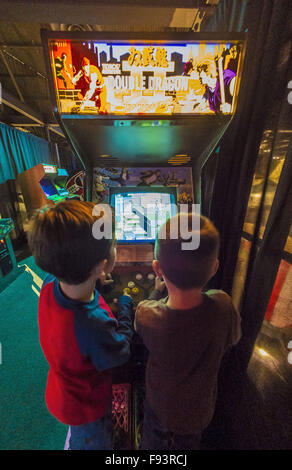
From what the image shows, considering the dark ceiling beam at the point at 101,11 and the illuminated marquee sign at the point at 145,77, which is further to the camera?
the dark ceiling beam at the point at 101,11

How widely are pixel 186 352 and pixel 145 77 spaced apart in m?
1.39

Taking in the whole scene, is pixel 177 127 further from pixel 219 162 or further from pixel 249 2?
pixel 249 2

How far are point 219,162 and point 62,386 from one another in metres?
1.79

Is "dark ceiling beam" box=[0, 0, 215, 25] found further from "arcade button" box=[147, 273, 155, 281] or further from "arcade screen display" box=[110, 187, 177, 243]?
"arcade button" box=[147, 273, 155, 281]

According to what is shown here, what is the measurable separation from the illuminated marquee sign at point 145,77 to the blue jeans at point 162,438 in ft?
5.44

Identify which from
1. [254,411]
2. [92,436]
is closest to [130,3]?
[92,436]

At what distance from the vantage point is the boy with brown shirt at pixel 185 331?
0.78 metres

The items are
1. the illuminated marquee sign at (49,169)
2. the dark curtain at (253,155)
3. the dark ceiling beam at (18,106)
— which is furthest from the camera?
the illuminated marquee sign at (49,169)

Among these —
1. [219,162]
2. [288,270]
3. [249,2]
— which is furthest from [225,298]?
[249,2]

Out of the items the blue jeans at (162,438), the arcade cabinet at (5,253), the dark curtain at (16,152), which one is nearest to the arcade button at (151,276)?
the blue jeans at (162,438)

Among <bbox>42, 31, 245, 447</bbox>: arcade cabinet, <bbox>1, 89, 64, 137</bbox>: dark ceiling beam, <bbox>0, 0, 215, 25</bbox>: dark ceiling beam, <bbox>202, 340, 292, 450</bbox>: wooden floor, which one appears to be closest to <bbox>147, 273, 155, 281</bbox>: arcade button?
<bbox>42, 31, 245, 447</bbox>: arcade cabinet

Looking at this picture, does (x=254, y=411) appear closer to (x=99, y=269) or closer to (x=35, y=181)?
(x=99, y=269)

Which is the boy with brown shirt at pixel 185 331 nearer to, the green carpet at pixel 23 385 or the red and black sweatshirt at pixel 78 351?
the red and black sweatshirt at pixel 78 351

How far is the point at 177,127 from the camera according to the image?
4.20ft
